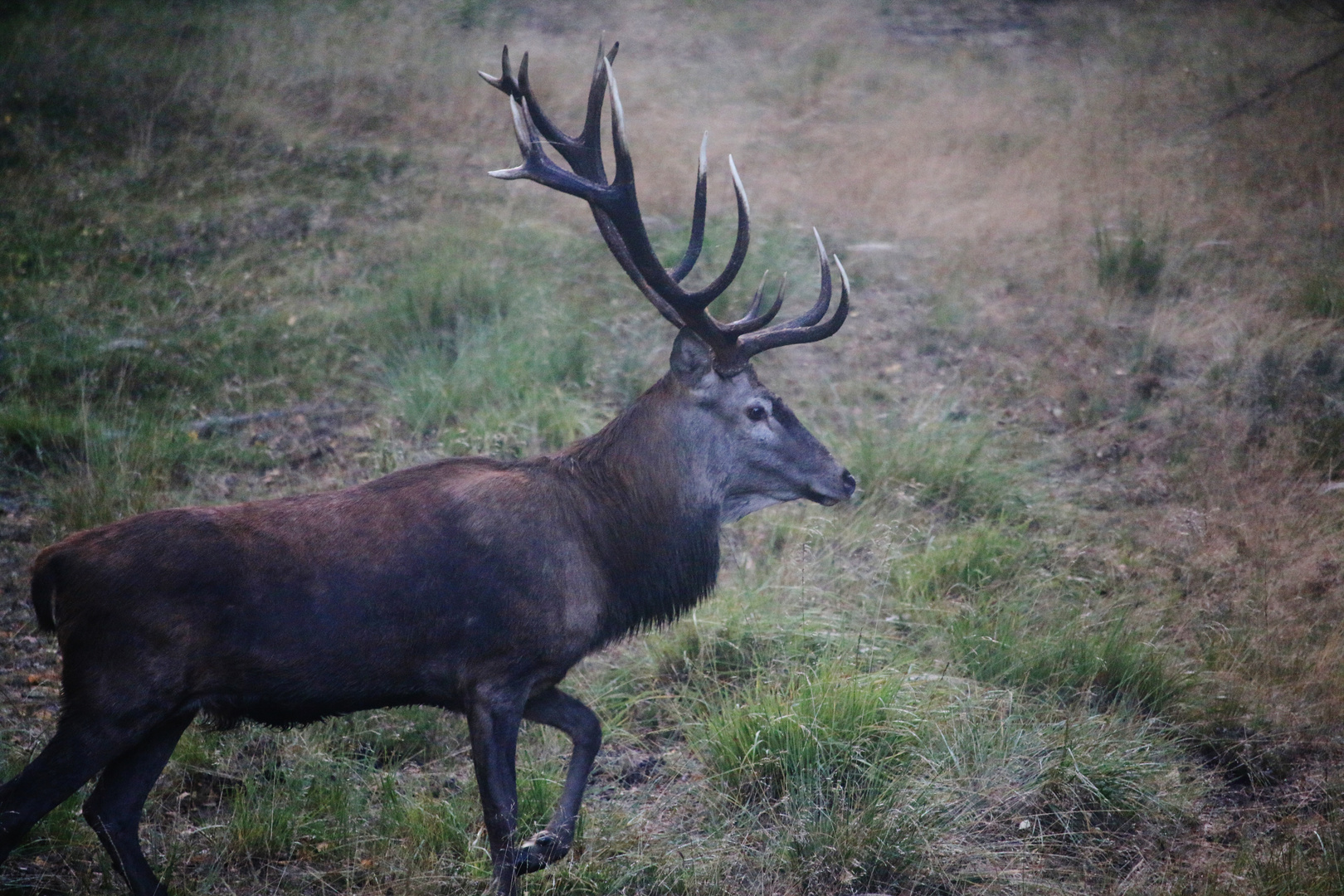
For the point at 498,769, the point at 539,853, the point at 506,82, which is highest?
the point at 506,82

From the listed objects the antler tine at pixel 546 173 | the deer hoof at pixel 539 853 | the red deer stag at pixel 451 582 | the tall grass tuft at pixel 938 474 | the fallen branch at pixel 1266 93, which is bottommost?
the deer hoof at pixel 539 853

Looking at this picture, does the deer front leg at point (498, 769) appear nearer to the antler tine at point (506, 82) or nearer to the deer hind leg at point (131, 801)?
the deer hind leg at point (131, 801)

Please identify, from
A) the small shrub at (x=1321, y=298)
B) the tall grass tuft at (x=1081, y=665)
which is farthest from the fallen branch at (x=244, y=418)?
the small shrub at (x=1321, y=298)

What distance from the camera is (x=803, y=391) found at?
338 inches

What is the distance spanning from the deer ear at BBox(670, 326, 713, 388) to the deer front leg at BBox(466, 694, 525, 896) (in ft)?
5.28

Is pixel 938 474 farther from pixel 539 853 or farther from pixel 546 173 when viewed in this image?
pixel 539 853

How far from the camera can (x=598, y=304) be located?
9555 mm

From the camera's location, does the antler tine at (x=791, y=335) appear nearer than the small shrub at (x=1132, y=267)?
Yes

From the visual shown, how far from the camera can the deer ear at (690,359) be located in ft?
16.1

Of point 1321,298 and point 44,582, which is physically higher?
point 1321,298

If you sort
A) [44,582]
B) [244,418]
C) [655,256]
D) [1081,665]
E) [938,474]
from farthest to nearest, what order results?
[244,418] → [938,474] → [1081,665] → [655,256] → [44,582]

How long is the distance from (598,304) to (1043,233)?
177 inches

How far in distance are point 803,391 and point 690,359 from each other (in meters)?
3.75

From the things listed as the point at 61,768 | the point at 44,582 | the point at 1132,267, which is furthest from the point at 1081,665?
the point at 1132,267
